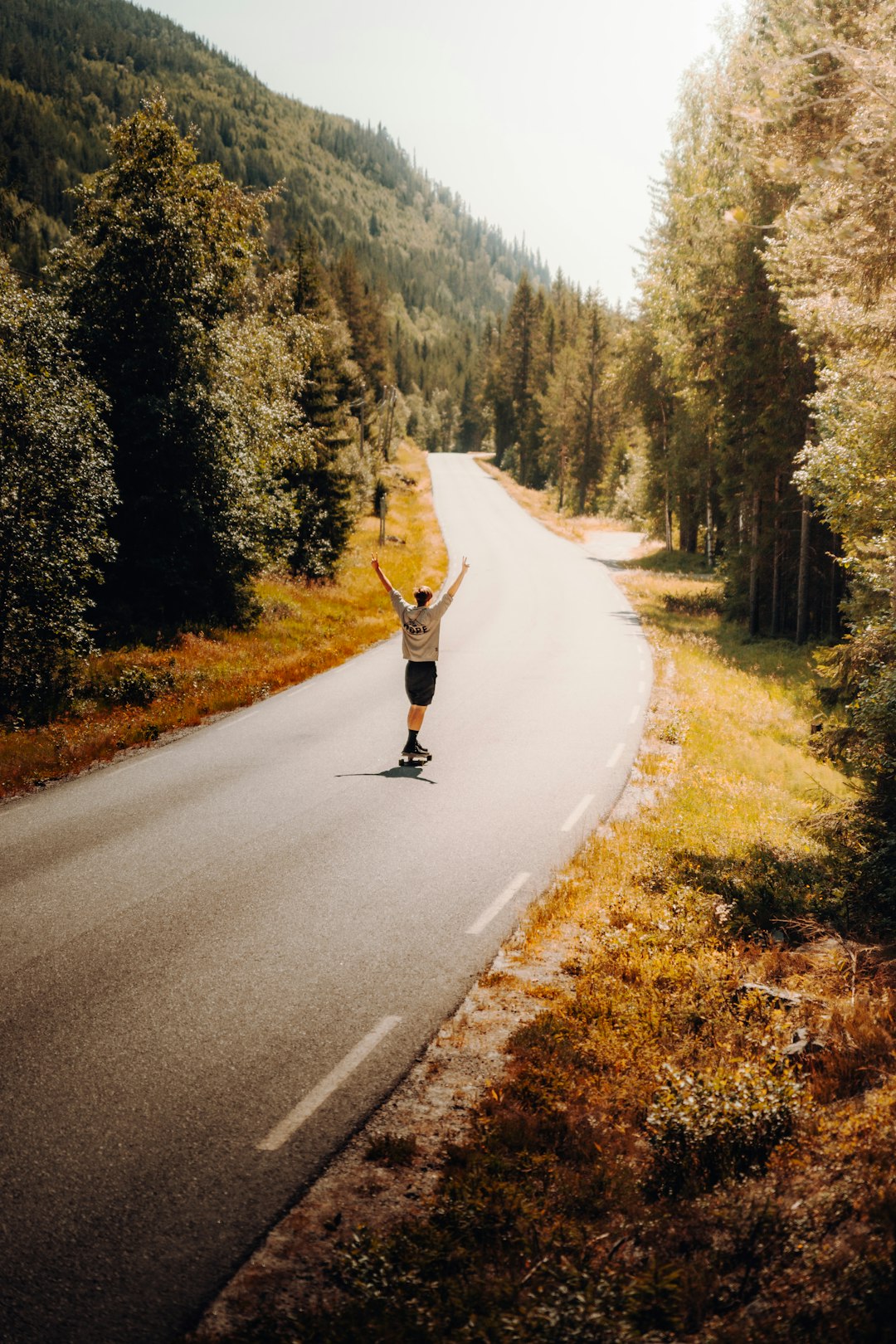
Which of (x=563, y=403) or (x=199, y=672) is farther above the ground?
(x=563, y=403)

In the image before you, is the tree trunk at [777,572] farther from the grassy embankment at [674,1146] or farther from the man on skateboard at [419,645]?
the grassy embankment at [674,1146]

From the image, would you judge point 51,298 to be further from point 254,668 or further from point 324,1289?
point 324,1289

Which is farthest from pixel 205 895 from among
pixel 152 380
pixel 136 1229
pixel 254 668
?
pixel 152 380

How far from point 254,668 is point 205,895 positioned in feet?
35.8

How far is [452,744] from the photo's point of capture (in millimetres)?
13328

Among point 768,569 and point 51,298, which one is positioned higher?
point 51,298

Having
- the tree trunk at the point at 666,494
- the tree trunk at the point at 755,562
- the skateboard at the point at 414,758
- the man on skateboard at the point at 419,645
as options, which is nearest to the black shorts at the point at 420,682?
the man on skateboard at the point at 419,645

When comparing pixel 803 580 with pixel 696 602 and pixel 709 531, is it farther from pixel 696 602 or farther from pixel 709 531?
pixel 709 531

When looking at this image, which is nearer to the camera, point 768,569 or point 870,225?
point 870,225

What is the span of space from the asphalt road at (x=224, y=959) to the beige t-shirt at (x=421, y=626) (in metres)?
1.76

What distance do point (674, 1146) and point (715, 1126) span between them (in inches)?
9.5

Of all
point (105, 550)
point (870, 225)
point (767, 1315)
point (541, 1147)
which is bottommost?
point (541, 1147)

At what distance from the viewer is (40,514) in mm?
13781

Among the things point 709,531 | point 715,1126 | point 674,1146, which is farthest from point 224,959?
point 709,531
